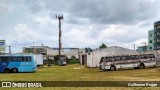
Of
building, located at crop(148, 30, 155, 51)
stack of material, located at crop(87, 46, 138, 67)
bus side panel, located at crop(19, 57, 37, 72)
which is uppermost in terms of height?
building, located at crop(148, 30, 155, 51)

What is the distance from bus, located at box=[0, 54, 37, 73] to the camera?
56.2 m

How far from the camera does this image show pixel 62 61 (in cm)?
10194

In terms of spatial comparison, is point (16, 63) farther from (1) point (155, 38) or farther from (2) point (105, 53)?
(1) point (155, 38)

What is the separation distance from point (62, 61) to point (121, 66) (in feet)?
154

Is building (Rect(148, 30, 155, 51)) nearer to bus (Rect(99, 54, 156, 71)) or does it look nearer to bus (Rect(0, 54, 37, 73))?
bus (Rect(99, 54, 156, 71))

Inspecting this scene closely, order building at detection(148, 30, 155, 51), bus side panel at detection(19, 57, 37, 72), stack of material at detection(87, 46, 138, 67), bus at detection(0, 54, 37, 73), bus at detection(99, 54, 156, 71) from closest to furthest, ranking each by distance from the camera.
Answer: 1. bus at detection(99, 54, 156, 71)
2. bus at detection(0, 54, 37, 73)
3. bus side panel at detection(19, 57, 37, 72)
4. stack of material at detection(87, 46, 138, 67)
5. building at detection(148, 30, 155, 51)

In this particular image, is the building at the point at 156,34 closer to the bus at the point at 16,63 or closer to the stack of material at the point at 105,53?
the stack of material at the point at 105,53

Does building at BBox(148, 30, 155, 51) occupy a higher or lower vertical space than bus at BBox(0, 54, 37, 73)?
higher

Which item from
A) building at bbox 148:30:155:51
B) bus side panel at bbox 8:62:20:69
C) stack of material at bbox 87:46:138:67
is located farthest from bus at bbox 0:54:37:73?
building at bbox 148:30:155:51

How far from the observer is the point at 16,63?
185 ft

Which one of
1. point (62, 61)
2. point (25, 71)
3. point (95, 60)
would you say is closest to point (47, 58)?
point (62, 61)

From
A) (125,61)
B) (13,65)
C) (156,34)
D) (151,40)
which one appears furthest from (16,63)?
(151,40)

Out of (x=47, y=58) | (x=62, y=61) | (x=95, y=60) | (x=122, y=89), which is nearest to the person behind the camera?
(x=122, y=89)

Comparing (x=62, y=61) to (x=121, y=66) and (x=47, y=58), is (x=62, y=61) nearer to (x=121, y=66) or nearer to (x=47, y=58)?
(x=47, y=58)
